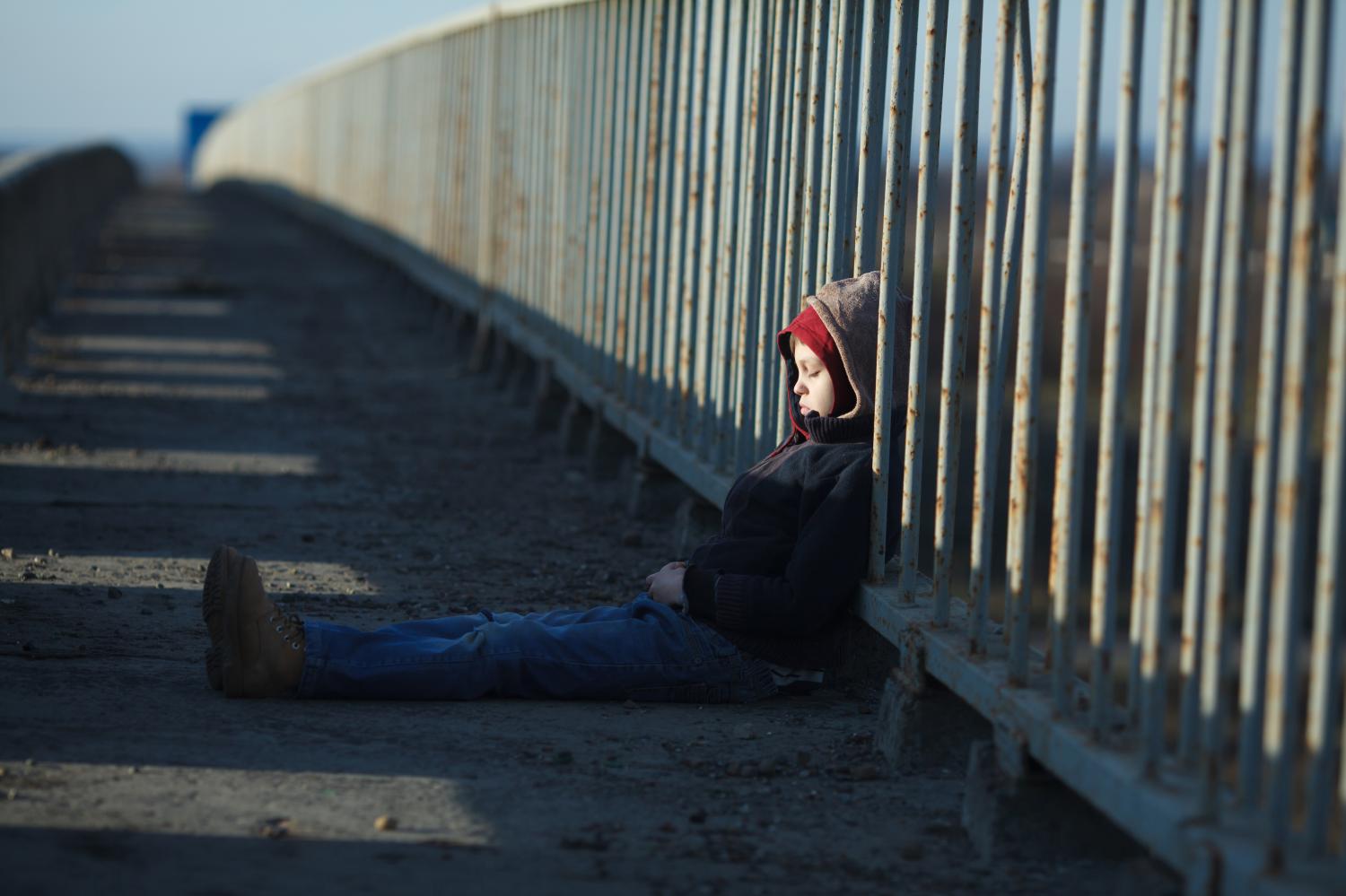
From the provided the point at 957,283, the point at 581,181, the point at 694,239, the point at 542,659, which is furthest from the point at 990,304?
the point at 581,181

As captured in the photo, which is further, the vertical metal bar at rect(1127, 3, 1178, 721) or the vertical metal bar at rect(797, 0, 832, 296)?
the vertical metal bar at rect(797, 0, 832, 296)

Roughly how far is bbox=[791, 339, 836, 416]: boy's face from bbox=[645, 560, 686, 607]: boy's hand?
52cm

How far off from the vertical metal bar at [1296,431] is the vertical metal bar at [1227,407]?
4.0 inches

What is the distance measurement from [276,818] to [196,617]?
1.79 metres

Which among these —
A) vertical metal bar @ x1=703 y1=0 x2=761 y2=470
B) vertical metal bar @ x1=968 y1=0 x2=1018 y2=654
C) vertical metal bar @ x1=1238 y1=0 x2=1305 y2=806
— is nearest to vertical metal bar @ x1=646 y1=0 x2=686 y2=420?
vertical metal bar @ x1=703 y1=0 x2=761 y2=470

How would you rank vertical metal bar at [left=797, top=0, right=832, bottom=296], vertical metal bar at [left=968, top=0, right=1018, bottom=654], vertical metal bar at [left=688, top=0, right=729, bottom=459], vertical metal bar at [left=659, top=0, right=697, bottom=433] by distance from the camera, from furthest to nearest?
vertical metal bar at [left=659, top=0, right=697, bottom=433]
vertical metal bar at [left=688, top=0, right=729, bottom=459]
vertical metal bar at [left=797, top=0, right=832, bottom=296]
vertical metal bar at [left=968, top=0, right=1018, bottom=654]

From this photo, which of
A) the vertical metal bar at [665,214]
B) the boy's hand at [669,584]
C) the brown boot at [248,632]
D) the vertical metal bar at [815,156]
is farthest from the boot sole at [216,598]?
the vertical metal bar at [665,214]

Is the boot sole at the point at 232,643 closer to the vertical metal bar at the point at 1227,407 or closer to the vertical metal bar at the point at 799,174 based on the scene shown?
the vertical metal bar at the point at 799,174

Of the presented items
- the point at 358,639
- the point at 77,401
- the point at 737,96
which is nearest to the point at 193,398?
the point at 77,401

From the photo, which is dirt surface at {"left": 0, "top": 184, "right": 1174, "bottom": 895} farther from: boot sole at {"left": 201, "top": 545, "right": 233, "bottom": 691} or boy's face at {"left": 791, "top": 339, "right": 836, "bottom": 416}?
boy's face at {"left": 791, "top": 339, "right": 836, "bottom": 416}

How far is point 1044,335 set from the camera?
3465 millimetres

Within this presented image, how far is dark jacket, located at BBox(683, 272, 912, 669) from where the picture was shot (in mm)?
4199

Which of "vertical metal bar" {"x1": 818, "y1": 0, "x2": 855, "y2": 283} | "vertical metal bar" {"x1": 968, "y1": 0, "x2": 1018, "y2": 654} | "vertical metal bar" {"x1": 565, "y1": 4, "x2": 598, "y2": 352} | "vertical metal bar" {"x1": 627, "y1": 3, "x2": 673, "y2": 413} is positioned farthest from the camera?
"vertical metal bar" {"x1": 565, "y1": 4, "x2": 598, "y2": 352}

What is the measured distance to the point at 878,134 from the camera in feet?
15.0
